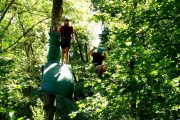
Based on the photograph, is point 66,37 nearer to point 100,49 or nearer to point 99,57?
point 100,49

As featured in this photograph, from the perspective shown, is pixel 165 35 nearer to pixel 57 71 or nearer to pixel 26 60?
pixel 57 71

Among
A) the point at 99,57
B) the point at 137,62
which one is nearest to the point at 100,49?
the point at 99,57

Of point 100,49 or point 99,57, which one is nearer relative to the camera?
point 100,49

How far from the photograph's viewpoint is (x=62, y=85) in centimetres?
953

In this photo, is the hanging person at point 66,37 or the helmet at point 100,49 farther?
the helmet at point 100,49

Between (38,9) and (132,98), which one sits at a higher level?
(38,9)

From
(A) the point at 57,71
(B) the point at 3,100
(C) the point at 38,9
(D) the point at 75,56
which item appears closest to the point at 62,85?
(A) the point at 57,71

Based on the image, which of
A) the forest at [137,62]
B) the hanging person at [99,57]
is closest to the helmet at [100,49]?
the hanging person at [99,57]

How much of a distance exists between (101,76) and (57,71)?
528 centimetres

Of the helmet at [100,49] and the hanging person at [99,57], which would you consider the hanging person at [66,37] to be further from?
the helmet at [100,49]

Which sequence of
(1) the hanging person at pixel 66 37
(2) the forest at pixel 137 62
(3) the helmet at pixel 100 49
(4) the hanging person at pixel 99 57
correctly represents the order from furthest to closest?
(3) the helmet at pixel 100 49 → (4) the hanging person at pixel 99 57 → (2) the forest at pixel 137 62 → (1) the hanging person at pixel 66 37

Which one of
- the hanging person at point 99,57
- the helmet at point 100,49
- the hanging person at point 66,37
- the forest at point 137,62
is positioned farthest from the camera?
the helmet at point 100,49

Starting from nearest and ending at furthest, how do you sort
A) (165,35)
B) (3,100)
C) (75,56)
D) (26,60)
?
1. (3,100)
2. (165,35)
3. (26,60)
4. (75,56)

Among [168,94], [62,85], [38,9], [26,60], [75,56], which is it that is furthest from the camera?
[75,56]
